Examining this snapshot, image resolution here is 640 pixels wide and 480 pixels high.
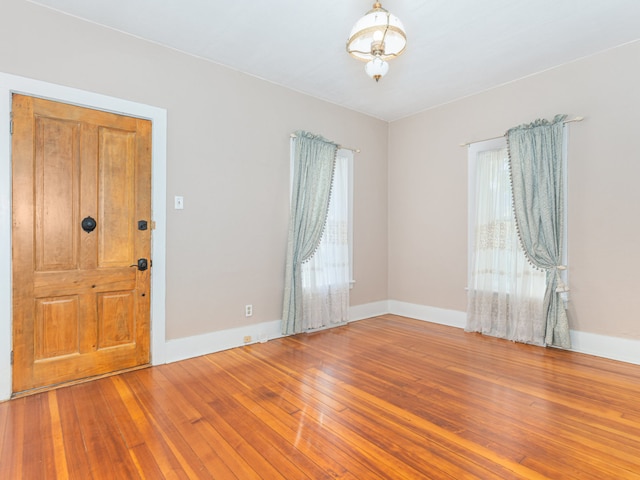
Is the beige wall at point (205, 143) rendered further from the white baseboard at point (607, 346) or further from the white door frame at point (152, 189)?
the white baseboard at point (607, 346)

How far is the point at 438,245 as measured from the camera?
4723mm

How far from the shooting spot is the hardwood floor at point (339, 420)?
1775mm

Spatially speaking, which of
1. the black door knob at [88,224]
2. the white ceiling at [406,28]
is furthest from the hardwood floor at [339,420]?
the white ceiling at [406,28]

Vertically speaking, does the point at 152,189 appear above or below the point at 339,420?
above

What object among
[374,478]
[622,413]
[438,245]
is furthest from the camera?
[438,245]

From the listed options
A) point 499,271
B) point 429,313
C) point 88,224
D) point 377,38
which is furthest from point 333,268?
point 377,38

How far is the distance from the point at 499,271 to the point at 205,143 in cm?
356

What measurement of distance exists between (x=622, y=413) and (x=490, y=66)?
324cm

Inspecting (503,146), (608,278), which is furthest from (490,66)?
(608,278)

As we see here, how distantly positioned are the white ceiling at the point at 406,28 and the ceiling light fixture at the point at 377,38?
1.88 feet

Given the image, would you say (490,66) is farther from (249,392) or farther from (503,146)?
(249,392)

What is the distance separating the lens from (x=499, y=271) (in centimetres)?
402

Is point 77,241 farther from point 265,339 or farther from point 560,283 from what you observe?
point 560,283

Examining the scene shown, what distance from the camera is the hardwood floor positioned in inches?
69.9
